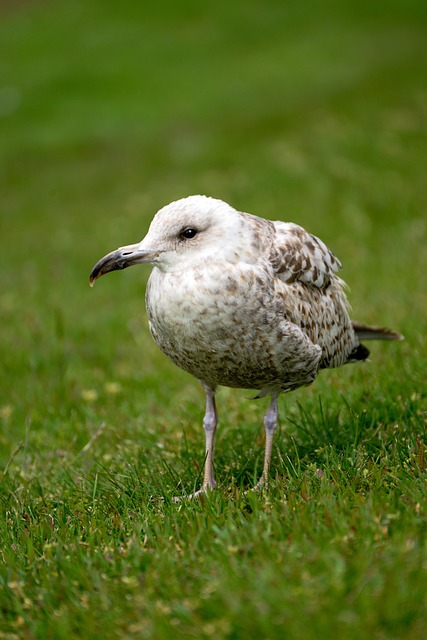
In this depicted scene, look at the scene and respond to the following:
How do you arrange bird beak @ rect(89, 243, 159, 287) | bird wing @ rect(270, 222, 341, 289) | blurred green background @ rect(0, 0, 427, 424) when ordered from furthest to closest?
1. blurred green background @ rect(0, 0, 427, 424)
2. bird wing @ rect(270, 222, 341, 289)
3. bird beak @ rect(89, 243, 159, 287)

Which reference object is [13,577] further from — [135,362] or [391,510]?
[135,362]

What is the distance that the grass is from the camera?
2887 mm

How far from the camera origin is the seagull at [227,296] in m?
3.75

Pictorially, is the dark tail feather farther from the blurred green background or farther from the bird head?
the bird head

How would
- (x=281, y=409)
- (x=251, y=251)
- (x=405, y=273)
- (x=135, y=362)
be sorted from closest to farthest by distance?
1. (x=251, y=251)
2. (x=281, y=409)
3. (x=135, y=362)
4. (x=405, y=273)

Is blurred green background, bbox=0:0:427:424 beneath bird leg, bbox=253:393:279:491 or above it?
above

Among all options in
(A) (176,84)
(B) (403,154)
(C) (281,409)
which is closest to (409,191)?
(B) (403,154)

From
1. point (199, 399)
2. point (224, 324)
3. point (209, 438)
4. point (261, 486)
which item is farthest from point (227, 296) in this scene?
point (199, 399)

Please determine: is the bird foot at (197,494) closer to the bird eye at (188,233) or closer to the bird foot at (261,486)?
the bird foot at (261,486)

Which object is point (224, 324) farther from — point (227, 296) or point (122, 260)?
point (122, 260)

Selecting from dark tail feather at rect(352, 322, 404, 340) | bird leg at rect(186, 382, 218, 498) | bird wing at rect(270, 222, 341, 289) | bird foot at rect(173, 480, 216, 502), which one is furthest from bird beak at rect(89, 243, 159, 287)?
dark tail feather at rect(352, 322, 404, 340)

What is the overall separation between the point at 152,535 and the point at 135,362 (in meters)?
3.55

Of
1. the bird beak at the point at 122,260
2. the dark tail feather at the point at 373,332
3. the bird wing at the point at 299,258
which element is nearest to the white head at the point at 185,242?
the bird beak at the point at 122,260

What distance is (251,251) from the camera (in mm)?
3924
